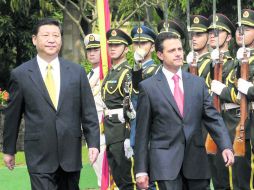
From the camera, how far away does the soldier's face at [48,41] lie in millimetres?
7480

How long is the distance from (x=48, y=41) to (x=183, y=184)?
1.58m

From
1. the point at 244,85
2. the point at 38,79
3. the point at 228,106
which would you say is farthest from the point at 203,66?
the point at 38,79

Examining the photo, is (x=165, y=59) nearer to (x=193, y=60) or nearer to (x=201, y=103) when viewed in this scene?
(x=201, y=103)

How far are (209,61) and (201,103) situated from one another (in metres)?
2.47

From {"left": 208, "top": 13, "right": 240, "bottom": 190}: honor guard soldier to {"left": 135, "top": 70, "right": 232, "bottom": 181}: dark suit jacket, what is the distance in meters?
1.65

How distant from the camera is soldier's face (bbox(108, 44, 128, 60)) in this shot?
33.6 ft

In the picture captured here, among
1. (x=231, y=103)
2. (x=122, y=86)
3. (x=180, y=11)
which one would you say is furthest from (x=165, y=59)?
(x=180, y=11)

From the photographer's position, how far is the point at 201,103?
730 cm

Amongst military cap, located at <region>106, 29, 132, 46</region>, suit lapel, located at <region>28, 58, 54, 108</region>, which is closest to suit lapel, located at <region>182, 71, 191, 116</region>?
suit lapel, located at <region>28, 58, 54, 108</region>

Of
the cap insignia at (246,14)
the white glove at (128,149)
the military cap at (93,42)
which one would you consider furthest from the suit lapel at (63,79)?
the military cap at (93,42)

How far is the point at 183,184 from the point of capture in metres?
7.23

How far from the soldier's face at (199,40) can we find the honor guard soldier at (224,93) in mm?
247

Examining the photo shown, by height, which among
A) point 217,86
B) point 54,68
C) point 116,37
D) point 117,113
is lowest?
point 117,113

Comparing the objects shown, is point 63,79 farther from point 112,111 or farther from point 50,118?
point 112,111
